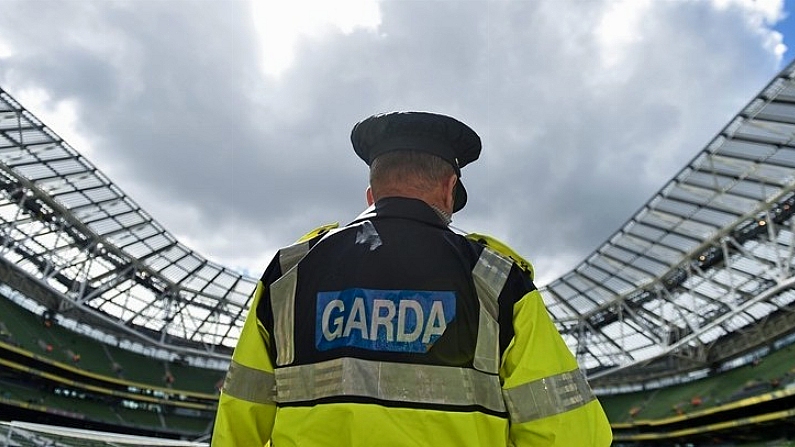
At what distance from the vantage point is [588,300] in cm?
3039

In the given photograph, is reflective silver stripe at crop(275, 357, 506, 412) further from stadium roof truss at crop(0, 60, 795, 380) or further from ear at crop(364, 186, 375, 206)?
stadium roof truss at crop(0, 60, 795, 380)

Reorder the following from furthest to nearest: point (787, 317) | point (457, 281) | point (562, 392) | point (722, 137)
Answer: point (787, 317)
point (722, 137)
point (457, 281)
point (562, 392)

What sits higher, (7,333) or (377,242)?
(7,333)

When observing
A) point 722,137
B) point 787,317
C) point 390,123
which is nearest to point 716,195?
point 722,137

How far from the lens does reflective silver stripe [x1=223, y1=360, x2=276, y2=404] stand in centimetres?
146

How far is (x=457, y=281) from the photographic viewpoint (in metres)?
1.36

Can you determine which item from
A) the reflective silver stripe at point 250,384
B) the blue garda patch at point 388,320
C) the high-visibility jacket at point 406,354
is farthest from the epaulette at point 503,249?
the reflective silver stripe at point 250,384

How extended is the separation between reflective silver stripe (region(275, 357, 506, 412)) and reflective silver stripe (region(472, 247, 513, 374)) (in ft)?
0.13

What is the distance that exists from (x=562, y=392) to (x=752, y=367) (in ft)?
120

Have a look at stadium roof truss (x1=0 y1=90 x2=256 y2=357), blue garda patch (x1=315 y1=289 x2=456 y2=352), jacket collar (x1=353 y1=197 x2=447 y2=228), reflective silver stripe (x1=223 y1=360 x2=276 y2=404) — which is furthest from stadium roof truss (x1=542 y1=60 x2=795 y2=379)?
stadium roof truss (x1=0 y1=90 x2=256 y2=357)

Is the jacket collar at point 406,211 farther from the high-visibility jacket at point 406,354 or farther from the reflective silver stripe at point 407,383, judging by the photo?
the reflective silver stripe at point 407,383

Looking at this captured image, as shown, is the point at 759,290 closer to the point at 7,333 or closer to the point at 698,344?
the point at 698,344

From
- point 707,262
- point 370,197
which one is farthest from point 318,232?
point 707,262

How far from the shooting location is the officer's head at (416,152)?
162cm
